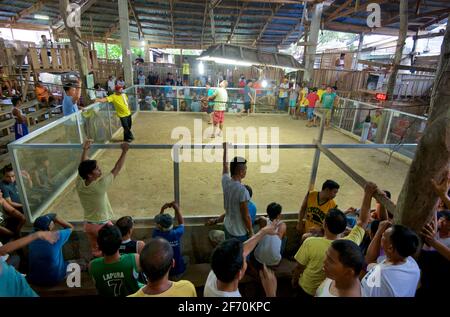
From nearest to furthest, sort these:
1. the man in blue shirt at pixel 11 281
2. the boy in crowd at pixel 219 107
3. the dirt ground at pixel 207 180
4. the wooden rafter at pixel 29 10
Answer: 1. the man in blue shirt at pixel 11 281
2. the dirt ground at pixel 207 180
3. the boy in crowd at pixel 219 107
4. the wooden rafter at pixel 29 10

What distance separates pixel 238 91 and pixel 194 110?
6.19 feet

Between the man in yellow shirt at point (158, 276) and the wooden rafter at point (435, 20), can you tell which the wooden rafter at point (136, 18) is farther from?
the man in yellow shirt at point (158, 276)

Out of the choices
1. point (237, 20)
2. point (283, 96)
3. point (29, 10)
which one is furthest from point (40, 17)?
point (283, 96)

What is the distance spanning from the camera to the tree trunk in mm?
1628

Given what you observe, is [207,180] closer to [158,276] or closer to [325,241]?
[325,241]

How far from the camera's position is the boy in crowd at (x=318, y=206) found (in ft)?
9.32

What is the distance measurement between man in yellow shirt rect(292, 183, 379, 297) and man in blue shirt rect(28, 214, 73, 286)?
226 centimetres

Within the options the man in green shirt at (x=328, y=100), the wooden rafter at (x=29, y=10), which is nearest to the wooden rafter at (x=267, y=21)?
the man in green shirt at (x=328, y=100)

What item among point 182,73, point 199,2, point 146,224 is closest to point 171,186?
point 146,224

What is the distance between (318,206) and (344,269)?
150cm

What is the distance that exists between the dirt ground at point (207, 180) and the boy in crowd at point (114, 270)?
189cm

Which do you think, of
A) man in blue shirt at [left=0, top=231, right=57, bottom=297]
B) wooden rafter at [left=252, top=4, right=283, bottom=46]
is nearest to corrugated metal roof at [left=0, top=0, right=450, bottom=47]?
wooden rafter at [left=252, top=4, right=283, bottom=46]

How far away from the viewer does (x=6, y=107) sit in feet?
24.8

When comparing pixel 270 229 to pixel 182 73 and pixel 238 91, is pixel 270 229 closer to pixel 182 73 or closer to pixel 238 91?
pixel 238 91
